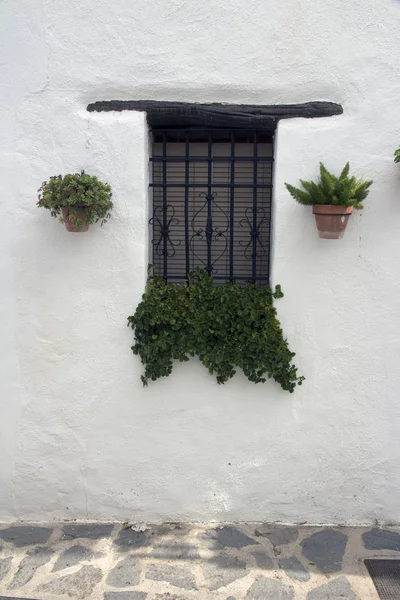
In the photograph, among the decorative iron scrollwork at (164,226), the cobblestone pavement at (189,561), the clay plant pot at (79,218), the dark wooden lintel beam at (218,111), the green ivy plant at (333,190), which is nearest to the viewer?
the cobblestone pavement at (189,561)

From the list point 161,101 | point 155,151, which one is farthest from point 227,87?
point 155,151

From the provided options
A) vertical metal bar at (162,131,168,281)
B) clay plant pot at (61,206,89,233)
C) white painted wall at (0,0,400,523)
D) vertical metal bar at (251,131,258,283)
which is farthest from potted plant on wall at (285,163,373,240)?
clay plant pot at (61,206,89,233)

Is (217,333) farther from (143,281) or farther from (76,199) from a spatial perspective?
(76,199)

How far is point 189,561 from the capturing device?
340cm

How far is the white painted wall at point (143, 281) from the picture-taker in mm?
3471

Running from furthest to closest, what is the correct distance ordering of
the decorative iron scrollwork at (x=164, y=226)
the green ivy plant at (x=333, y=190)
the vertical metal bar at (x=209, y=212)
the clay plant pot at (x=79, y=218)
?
1. the decorative iron scrollwork at (x=164, y=226)
2. the vertical metal bar at (x=209, y=212)
3. the clay plant pot at (x=79, y=218)
4. the green ivy plant at (x=333, y=190)

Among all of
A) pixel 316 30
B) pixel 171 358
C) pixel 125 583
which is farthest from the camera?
pixel 171 358

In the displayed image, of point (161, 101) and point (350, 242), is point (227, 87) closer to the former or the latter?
point (161, 101)

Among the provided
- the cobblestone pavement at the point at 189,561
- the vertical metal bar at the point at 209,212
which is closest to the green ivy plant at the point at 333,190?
the vertical metal bar at the point at 209,212

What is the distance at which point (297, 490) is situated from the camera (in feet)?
12.4

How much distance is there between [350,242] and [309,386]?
101cm

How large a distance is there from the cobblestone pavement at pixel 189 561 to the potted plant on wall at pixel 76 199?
2.08m

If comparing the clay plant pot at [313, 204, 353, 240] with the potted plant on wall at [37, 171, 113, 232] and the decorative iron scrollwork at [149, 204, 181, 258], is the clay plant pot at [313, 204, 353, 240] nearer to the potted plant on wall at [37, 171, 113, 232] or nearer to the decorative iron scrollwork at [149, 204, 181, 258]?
the decorative iron scrollwork at [149, 204, 181, 258]

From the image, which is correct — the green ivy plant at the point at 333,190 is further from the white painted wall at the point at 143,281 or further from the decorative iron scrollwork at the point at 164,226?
the decorative iron scrollwork at the point at 164,226
